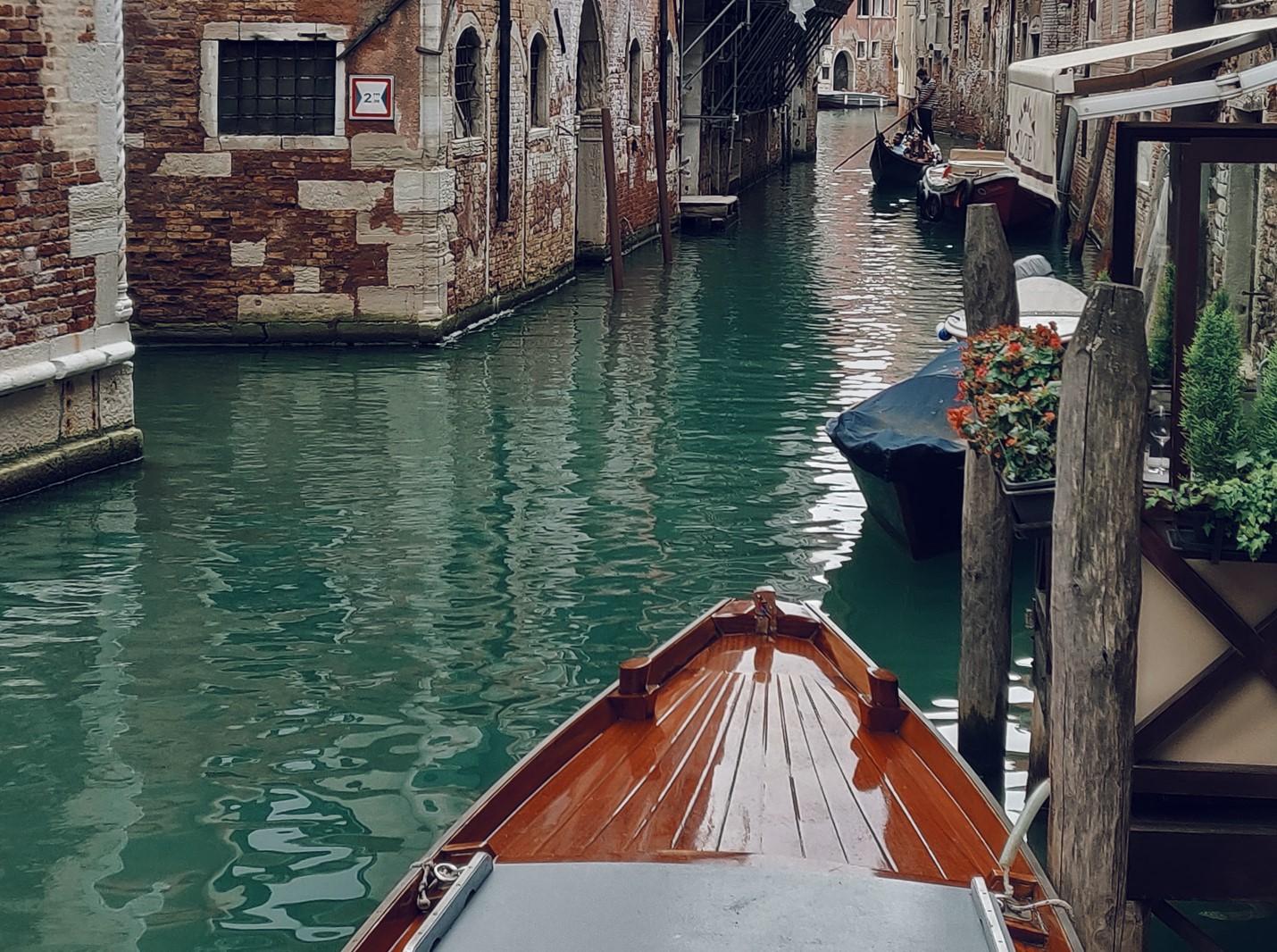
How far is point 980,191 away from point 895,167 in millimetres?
6222

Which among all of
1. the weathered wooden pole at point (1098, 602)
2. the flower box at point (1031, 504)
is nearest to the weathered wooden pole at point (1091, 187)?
the flower box at point (1031, 504)

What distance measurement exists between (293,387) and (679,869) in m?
8.02

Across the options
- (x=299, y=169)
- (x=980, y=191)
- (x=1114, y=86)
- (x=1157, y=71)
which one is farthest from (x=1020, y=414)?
(x=980, y=191)

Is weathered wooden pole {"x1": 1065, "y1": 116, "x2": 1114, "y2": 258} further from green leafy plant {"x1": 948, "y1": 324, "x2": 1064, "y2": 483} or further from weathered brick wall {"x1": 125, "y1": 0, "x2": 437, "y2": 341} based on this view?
green leafy plant {"x1": 948, "y1": 324, "x2": 1064, "y2": 483}

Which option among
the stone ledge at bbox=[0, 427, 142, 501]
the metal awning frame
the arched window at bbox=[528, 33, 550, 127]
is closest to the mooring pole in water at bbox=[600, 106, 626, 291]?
the arched window at bbox=[528, 33, 550, 127]

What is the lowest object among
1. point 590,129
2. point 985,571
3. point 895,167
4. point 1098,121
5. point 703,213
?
point 985,571

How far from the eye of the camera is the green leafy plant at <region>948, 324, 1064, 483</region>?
13.9 feet

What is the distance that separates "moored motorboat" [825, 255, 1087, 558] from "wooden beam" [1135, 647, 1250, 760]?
314cm

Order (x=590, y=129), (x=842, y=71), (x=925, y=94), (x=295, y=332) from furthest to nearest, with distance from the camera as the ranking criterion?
(x=842, y=71), (x=925, y=94), (x=590, y=129), (x=295, y=332)

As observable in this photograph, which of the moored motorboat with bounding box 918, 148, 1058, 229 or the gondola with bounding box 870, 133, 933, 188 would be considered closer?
the moored motorboat with bounding box 918, 148, 1058, 229

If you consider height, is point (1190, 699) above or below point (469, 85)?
below

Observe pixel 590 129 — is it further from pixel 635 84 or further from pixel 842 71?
pixel 842 71

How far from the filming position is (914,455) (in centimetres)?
707

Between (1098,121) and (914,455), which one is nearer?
(914,455)
